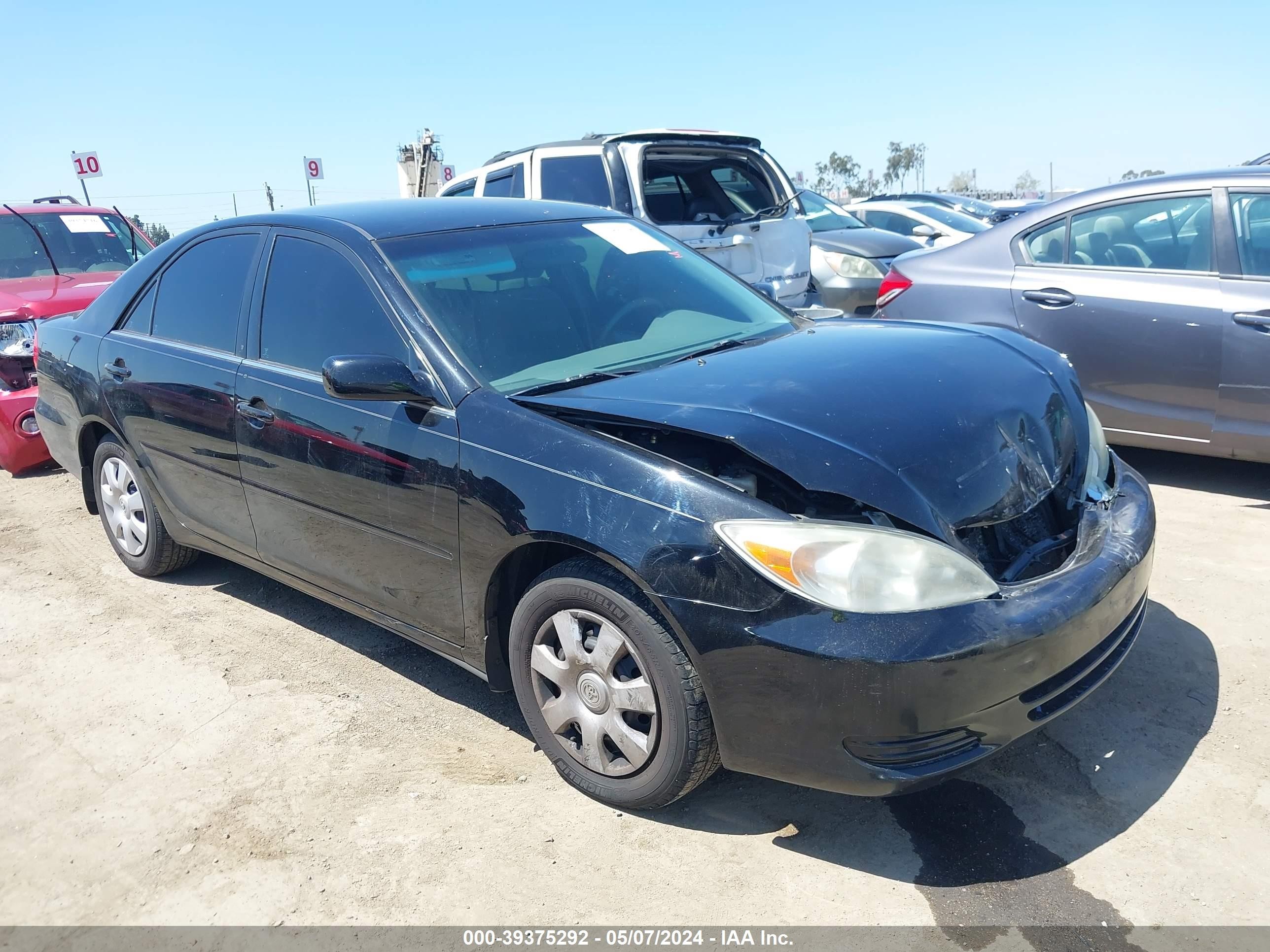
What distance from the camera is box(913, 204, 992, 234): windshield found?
1369 centimetres

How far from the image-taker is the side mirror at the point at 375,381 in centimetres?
292

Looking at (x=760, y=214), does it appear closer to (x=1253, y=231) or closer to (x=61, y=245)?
(x=1253, y=231)

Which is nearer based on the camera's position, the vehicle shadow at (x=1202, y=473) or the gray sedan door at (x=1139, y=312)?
the gray sedan door at (x=1139, y=312)

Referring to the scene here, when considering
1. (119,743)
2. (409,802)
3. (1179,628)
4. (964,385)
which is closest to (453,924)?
(409,802)

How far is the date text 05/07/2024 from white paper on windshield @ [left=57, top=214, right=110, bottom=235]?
7.79 m

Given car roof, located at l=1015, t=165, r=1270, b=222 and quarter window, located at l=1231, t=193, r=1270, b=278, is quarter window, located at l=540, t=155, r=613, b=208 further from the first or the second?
quarter window, located at l=1231, t=193, r=1270, b=278

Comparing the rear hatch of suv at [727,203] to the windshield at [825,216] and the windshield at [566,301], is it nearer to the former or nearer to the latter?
the windshield at [825,216]

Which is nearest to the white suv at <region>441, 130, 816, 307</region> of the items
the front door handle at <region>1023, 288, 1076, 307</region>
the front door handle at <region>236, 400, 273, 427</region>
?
the front door handle at <region>1023, 288, 1076, 307</region>

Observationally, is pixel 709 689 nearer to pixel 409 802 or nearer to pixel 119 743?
pixel 409 802

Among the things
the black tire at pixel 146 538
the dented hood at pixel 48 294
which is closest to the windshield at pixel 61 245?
the dented hood at pixel 48 294

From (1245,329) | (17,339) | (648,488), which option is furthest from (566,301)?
(17,339)

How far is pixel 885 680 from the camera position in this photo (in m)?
2.20

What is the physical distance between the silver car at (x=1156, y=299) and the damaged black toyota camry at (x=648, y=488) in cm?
173

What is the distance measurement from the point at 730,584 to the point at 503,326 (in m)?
1.34
